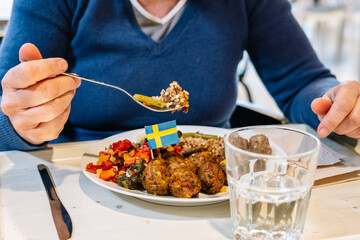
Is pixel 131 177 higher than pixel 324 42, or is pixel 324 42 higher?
pixel 131 177

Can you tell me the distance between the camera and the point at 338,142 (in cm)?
119

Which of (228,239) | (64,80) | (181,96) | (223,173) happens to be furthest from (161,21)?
(228,239)

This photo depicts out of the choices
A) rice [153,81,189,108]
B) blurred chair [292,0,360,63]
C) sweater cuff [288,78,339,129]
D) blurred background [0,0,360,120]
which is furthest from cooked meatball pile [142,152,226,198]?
blurred chair [292,0,360,63]

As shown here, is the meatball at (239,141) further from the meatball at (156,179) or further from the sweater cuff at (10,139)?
the sweater cuff at (10,139)

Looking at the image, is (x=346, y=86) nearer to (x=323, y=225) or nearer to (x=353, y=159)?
(x=353, y=159)

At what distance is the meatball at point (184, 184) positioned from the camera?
2.70ft

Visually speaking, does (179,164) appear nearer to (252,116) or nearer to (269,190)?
(269,190)

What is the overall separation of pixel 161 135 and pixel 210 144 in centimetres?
16

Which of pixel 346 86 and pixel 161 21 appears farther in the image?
pixel 161 21

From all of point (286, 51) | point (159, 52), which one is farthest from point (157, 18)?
point (286, 51)

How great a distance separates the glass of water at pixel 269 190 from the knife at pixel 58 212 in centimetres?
32

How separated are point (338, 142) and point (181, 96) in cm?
50

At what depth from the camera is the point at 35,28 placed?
1230mm

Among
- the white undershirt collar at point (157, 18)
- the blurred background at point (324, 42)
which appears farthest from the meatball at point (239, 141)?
the blurred background at point (324, 42)
